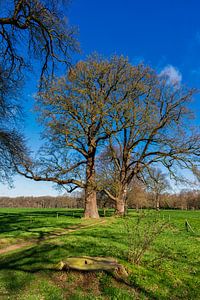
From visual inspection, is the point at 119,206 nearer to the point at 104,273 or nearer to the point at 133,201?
the point at 104,273

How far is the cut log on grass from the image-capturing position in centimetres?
656

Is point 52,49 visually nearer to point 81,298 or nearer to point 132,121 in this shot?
point 81,298

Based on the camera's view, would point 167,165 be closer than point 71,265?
No

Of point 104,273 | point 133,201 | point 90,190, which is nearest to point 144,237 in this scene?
point 104,273

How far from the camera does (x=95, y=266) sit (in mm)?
6652

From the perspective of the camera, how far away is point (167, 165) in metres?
27.3

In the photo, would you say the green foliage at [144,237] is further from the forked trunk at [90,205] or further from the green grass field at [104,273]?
the forked trunk at [90,205]

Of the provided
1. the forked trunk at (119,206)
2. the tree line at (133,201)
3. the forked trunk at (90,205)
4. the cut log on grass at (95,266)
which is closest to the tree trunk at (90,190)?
the forked trunk at (90,205)

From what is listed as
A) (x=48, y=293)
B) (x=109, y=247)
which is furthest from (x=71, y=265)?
(x=109, y=247)

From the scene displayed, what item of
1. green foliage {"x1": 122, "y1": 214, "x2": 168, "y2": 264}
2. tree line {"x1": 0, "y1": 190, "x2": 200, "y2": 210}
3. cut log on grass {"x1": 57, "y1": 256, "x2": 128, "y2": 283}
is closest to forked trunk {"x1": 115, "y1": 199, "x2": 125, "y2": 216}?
tree line {"x1": 0, "y1": 190, "x2": 200, "y2": 210}

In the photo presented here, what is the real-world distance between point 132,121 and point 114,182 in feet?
21.2

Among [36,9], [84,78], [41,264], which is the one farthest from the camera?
[84,78]

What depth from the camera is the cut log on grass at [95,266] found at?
6562mm

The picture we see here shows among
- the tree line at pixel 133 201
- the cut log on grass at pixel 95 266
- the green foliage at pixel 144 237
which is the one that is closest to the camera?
the cut log on grass at pixel 95 266
